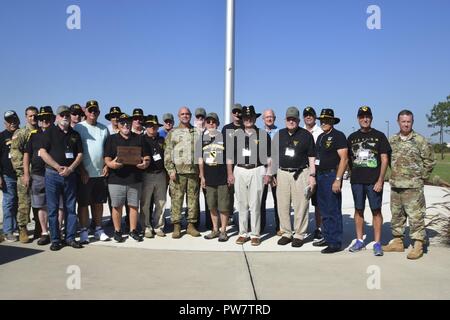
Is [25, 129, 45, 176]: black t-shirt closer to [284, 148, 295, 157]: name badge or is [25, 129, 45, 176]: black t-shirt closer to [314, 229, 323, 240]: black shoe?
[284, 148, 295, 157]: name badge

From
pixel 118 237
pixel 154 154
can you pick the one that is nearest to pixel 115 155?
pixel 154 154

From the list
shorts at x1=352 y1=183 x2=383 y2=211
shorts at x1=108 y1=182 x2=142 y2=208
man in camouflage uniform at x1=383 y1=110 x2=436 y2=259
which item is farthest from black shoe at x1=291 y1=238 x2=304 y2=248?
shorts at x1=108 y1=182 x2=142 y2=208

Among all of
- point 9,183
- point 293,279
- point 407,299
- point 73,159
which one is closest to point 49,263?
point 73,159

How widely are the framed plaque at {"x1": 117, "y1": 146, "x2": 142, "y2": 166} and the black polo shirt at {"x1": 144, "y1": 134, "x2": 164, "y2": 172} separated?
342 mm

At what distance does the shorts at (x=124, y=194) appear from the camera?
21.0 feet

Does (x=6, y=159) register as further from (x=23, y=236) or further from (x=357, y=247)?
(x=357, y=247)

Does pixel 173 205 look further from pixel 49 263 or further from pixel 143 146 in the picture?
pixel 49 263

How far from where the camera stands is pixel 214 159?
21.5 ft

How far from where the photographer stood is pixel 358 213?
6055 millimetres

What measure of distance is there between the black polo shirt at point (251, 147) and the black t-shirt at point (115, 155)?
4.98ft

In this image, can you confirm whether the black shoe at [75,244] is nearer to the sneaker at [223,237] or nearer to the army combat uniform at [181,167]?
the army combat uniform at [181,167]
